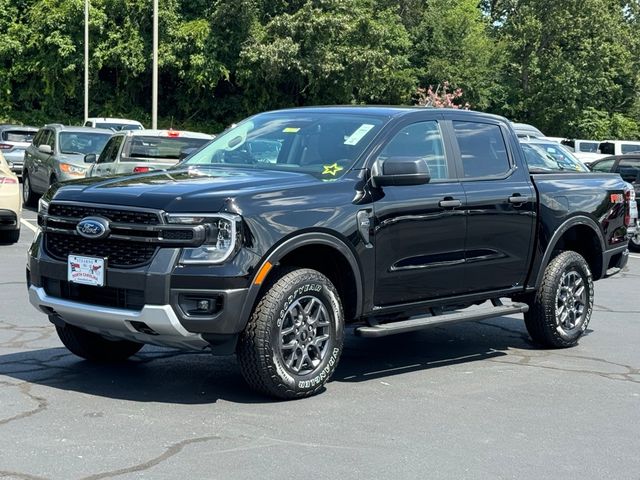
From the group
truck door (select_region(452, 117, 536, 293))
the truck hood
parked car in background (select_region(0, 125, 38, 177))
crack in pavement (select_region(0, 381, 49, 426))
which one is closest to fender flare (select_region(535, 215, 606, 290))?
truck door (select_region(452, 117, 536, 293))

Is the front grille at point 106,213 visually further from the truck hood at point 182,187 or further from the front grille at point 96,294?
the front grille at point 96,294

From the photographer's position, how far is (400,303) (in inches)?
290

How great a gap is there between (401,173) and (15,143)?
89.3 feet

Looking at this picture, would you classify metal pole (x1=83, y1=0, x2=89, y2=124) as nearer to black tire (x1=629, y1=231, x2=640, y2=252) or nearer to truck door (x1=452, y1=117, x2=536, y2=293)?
black tire (x1=629, y1=231, x2=640, y2=252)

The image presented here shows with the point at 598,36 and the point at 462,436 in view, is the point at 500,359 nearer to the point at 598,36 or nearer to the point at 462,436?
the point at 462,436

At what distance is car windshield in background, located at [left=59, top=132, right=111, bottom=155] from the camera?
21.5m

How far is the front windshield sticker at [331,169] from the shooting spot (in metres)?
7.14

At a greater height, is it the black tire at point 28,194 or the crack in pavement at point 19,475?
the crack in pavement at point 19,475

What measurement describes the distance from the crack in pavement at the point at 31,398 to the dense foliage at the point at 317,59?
41489mm

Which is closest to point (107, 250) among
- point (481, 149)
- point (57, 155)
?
point (481, 149)

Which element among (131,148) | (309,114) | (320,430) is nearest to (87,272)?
(320,430)

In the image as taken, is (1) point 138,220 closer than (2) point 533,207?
Yes

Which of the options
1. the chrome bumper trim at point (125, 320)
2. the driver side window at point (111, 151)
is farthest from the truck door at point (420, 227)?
the driver side window at point (111, 151)

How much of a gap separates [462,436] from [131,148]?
11.7 meters
